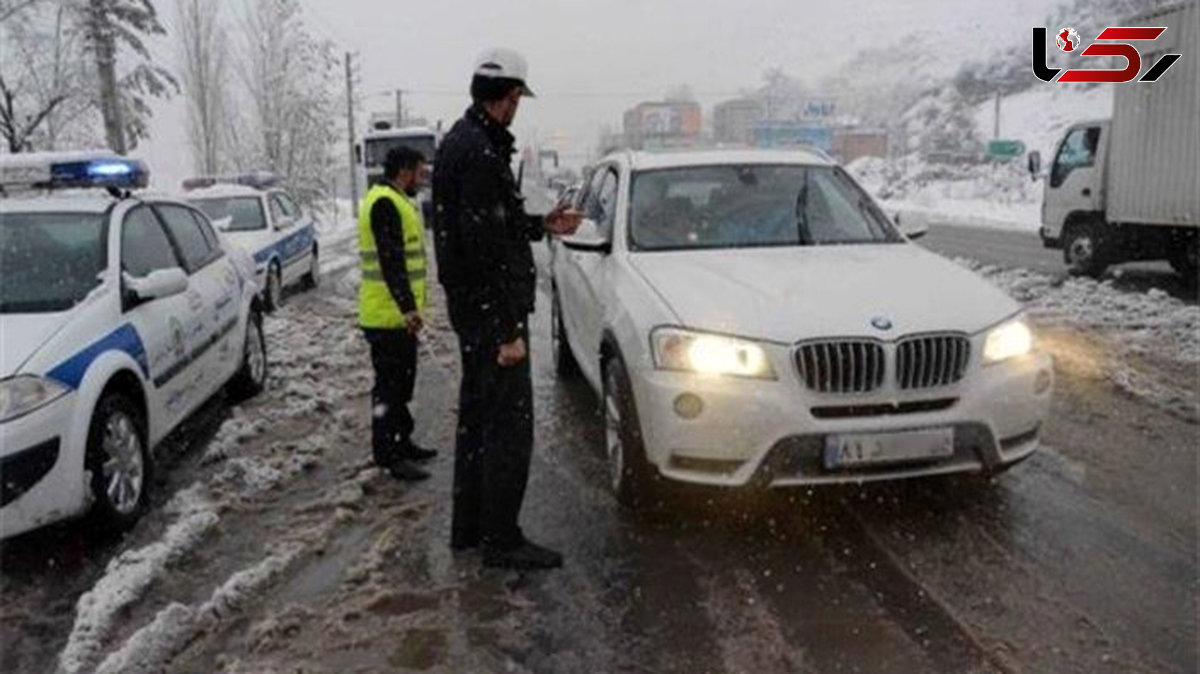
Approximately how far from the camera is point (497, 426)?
4070 millimetres

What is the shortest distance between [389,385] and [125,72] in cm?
2605

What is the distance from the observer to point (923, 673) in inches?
125

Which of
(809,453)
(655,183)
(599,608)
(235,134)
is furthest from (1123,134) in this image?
(235,134)

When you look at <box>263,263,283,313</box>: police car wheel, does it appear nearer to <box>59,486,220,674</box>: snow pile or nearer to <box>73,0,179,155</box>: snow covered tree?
<box>59,486,220,674</box>: snow pile

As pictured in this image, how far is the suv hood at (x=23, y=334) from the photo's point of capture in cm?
412

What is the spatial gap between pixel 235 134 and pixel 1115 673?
38.4 m

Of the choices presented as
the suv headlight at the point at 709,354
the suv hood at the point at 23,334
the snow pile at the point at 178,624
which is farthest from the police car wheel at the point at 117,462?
the suv headlight at the point at 709,354

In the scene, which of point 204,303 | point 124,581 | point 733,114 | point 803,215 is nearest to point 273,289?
point 204,303

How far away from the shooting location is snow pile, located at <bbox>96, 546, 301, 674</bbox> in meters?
3.37

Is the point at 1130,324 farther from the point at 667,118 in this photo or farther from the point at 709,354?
the point at 667,118

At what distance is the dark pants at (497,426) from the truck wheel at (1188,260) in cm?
1166

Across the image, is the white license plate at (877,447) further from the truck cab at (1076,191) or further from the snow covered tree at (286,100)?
the snow covered tree at (286,100)

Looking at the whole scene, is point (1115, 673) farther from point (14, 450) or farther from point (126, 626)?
point (14, 450)

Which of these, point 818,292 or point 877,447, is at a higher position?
point 818,292
